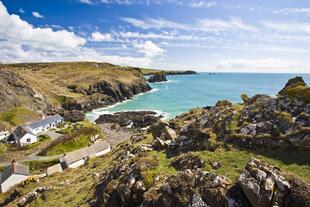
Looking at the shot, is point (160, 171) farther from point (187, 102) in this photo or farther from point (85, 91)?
point (85, 91)

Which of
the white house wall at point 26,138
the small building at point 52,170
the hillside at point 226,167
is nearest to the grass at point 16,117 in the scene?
the white house wall at point 26,138

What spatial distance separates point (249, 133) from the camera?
23.8 meters

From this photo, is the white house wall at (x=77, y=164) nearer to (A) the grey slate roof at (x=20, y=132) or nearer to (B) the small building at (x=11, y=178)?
(B) the small building at (x=11, y=178)

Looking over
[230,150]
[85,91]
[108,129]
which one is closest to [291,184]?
[230,150]

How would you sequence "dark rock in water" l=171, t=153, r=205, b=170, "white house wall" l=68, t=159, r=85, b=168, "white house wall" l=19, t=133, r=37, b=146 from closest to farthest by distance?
"dark rock in water" l=171, t=153, r=205, b=170, "white house wall" l=68, t=159, r=85, b=168, "white house wall" l=19, t=133, r=37, b=146

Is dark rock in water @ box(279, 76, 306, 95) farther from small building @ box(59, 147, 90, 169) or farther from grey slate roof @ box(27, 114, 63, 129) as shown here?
grey slate roof @ box(27, 114, 63, 129)

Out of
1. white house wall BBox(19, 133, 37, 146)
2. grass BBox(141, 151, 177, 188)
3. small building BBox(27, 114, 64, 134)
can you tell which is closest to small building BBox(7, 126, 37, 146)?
white house wall BBox(19, 133, 37, 146)

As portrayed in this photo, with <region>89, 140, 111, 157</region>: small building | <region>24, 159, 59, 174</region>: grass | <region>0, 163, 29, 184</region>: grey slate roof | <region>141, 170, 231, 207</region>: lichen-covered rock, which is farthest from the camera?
<region>89, 140, 111, 157</region>: small building

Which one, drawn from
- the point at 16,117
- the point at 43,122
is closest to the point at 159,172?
the point at 43,122

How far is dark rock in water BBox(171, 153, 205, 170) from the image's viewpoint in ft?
70.0

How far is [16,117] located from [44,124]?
599 inches

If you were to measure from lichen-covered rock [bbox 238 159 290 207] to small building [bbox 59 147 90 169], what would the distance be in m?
42.6

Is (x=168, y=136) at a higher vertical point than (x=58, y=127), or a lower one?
higher

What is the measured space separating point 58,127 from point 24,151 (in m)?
21.4
